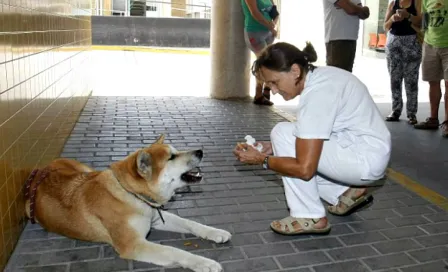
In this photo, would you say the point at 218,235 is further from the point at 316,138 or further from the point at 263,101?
the point at 263,101

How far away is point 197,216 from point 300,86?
136 cm

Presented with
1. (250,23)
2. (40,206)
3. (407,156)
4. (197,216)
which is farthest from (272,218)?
(250,23)

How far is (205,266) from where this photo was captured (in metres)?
2.90

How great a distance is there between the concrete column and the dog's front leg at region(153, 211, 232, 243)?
5.92 m

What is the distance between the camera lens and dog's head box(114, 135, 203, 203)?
3.06m

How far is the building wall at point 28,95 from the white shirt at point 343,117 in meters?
1.88

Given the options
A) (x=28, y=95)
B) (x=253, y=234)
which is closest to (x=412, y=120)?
(x=253, y=234)

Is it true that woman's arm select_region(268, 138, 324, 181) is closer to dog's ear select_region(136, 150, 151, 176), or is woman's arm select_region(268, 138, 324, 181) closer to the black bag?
dog's ear select_region(136, 150, 151, 176)

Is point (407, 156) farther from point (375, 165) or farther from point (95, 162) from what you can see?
point (95, 162)

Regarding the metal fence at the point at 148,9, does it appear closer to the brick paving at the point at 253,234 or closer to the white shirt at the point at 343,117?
the brick paving at the point at 253,234

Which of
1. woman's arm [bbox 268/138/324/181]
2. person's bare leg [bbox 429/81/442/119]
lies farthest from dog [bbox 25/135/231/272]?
person's bare leg [bbox 429/81/442/119]

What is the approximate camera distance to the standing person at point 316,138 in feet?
9.94

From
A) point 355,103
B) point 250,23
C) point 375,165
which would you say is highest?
point 250,23

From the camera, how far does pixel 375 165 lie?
3.30 m
